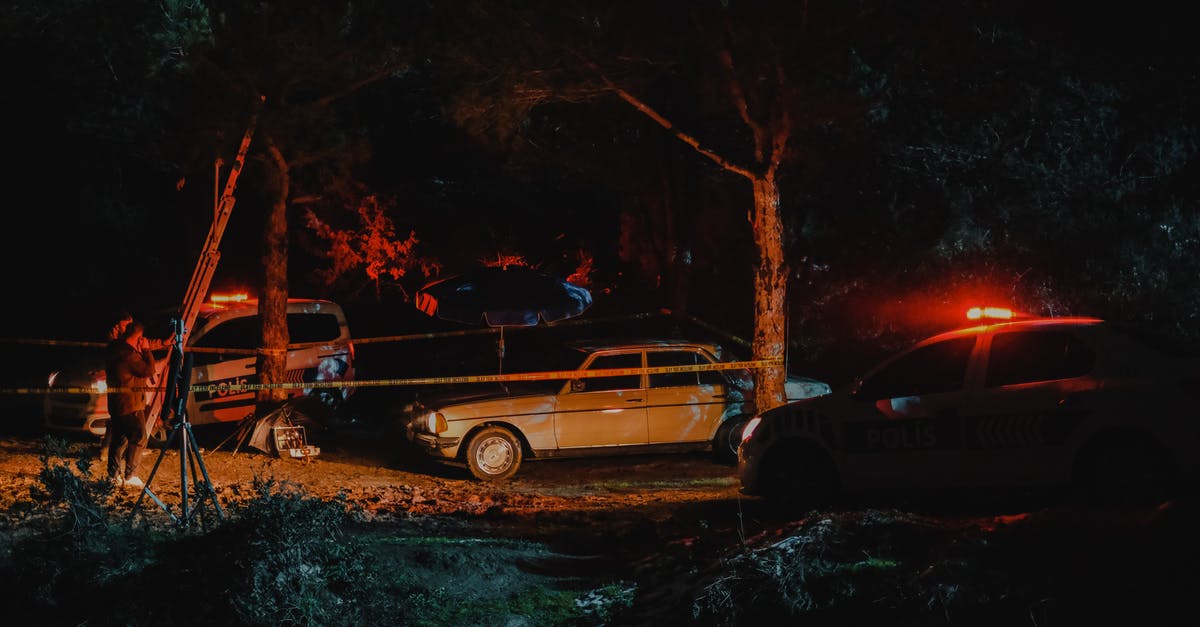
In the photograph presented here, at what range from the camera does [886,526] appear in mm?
6789

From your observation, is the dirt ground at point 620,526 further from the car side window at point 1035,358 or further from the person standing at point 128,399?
the car side window at point 1035,358

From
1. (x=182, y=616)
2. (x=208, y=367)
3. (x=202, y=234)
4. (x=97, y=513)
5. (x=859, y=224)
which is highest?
(x=202, y=234)

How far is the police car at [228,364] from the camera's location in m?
13.5

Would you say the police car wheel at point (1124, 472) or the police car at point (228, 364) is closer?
the police car wheel at point (1124, 472)

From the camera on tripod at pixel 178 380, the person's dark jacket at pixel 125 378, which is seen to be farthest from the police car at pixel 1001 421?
the person's dark jacket at pixel 125 378

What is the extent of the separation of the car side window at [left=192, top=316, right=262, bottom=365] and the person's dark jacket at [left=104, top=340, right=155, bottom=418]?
387cm

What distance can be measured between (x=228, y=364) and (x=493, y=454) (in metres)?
4.91

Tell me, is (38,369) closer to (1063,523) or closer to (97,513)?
(97,513)

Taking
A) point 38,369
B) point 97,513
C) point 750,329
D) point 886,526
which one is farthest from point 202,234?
point 886,526

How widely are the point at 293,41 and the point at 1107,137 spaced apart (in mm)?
11731

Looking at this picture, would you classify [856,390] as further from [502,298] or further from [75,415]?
[75,415]

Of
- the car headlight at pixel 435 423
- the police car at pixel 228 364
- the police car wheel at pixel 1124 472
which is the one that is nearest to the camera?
the police car wheel at pixel 1124 472

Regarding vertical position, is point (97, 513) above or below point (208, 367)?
below

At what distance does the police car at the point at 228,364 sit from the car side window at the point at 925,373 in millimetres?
7772
